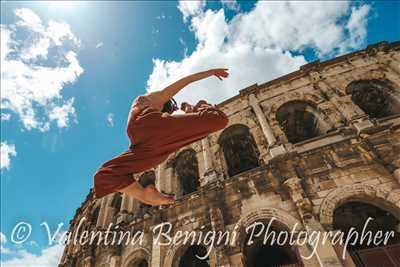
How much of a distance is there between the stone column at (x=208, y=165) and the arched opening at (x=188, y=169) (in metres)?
0.98

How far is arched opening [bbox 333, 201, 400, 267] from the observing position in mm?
5461

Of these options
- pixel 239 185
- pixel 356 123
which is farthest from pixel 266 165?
pixel 356 123

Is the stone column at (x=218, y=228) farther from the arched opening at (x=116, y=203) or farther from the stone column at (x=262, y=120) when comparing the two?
the arched opening at (x=116, y=203)

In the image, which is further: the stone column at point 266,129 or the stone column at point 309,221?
the stone column at point 266,129

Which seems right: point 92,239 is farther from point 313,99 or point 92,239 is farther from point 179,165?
point 313,99

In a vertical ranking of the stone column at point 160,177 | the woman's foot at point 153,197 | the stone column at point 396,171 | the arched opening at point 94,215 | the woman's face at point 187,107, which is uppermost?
the arched opening at point 94,215

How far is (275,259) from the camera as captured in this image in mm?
6734

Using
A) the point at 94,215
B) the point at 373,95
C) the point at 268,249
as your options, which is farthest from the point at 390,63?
the point at 94,215

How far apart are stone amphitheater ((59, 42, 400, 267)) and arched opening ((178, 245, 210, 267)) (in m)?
0.03

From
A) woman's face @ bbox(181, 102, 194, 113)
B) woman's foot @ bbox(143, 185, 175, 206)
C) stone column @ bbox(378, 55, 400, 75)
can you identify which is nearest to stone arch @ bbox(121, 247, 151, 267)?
woman's foot @ bbox(143, 185, 175, 206)

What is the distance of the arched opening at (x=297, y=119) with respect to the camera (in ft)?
32.5

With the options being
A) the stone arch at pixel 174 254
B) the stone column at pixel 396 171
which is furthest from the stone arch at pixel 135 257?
the stone column at pixel 396 171

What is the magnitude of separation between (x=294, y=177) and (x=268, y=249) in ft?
7.87

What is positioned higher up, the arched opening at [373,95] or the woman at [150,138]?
the arched opening at [373,95]
